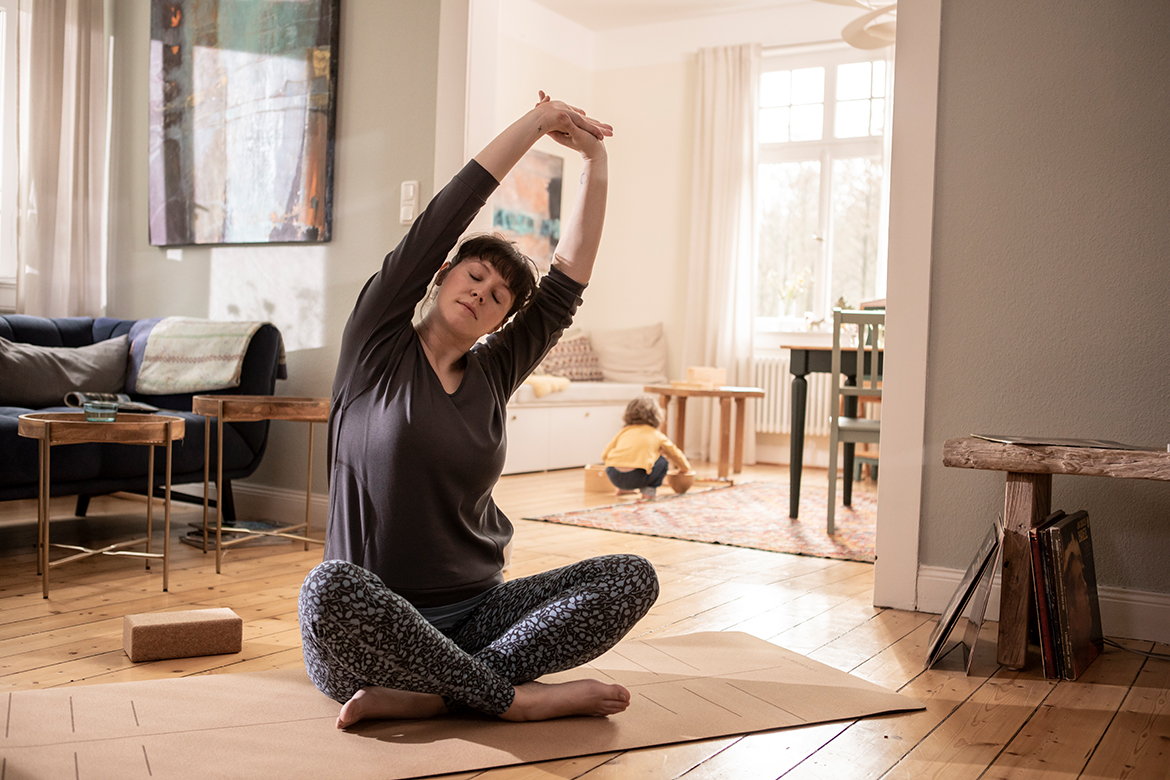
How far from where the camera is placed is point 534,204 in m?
6.82

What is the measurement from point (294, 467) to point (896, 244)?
88.7 inches

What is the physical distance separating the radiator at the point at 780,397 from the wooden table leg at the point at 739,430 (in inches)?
30.9

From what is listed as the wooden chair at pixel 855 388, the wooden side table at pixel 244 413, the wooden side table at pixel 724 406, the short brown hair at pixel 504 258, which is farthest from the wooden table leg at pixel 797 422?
the short brown hair at pixel 504 258

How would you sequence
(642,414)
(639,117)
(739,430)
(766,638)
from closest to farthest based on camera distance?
(766,638), (642,414), (739,430), (639,117)

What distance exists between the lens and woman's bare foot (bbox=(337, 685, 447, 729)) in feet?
5.04

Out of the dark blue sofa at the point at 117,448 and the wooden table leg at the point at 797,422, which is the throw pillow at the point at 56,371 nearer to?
the dark blue sofa at the point at 117,448

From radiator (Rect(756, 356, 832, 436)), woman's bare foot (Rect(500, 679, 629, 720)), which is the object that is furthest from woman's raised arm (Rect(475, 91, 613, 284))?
radiator (Rect(756, 356, 832, 436))

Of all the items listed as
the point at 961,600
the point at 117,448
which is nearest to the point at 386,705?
the point at 961,600

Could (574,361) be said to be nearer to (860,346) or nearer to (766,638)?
(860,346)

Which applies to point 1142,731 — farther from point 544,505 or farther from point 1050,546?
point 544,505

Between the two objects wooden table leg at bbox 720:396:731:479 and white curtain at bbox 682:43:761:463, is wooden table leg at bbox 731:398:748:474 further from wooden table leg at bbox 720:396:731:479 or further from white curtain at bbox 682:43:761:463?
white curtain at bbox 682:43:761:463

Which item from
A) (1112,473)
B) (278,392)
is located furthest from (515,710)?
(278,392)

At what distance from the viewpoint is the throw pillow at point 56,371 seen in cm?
327

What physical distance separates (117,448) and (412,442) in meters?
1.89
